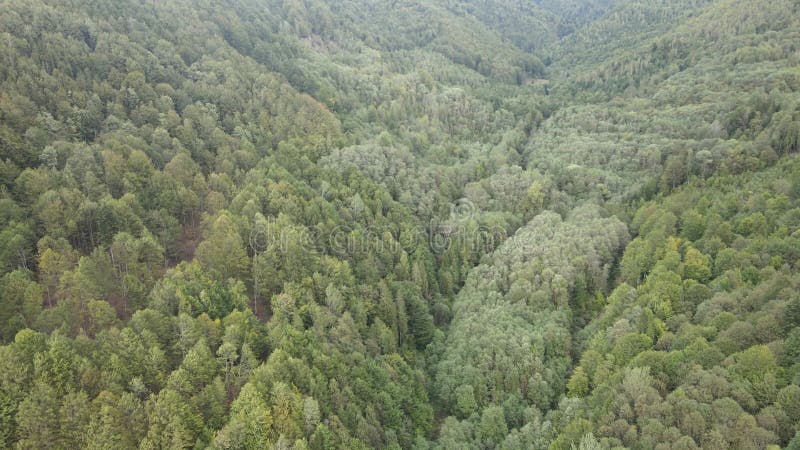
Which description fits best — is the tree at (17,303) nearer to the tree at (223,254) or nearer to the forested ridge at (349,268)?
the forested ridge at (349,268)

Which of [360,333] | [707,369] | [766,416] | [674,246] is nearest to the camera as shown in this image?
[766,416]

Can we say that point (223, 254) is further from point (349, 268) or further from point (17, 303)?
point (17, 303)

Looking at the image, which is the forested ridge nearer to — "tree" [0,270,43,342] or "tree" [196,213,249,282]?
"tree" [0,270,43,342]

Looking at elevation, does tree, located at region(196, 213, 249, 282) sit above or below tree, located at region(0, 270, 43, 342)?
above

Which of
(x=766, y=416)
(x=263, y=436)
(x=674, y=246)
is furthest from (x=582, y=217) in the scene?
(x=263, y=436)

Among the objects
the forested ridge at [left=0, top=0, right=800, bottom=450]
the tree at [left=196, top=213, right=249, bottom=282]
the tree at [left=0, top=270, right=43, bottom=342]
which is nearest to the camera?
the forested ridge at [left=0, top=0, right=800, bottom=450]

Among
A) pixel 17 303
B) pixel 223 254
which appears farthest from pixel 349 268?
pixel 17 303

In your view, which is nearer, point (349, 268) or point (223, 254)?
point (223, 254)

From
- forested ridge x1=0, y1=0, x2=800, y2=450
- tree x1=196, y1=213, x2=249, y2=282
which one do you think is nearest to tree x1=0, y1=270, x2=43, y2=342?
forested ridge x1=0, y1=0, x2=800, y2=450

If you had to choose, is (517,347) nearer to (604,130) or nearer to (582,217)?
(582,217)
